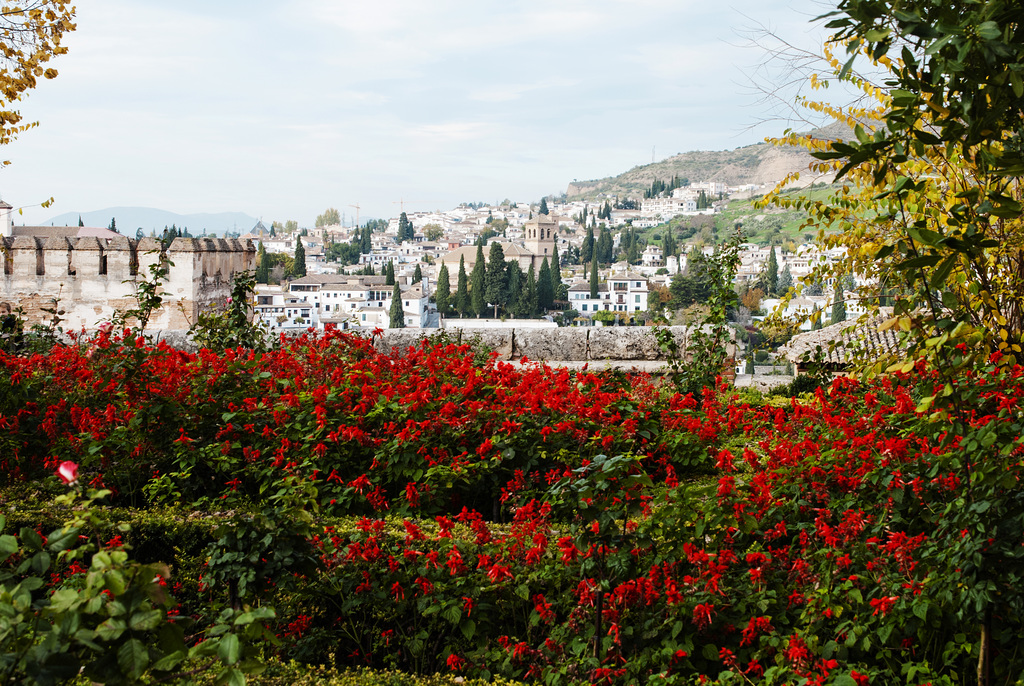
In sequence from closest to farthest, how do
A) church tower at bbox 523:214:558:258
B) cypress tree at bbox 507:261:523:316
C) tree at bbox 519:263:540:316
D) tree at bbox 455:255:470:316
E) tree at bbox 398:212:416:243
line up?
tree at bbox 455:255:470:316, tree at bbox 519:263:540:316, cypress tree at bbox 507:261:523:316, church tower at bbox 523:214:558:258, tree at bbox 398:212:416:243

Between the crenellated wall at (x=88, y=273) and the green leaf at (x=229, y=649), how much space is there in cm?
714

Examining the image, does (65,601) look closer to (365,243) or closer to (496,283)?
(496,283)

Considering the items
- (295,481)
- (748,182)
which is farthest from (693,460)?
(748,182)

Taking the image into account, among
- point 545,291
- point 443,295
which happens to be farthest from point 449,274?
point 443,295

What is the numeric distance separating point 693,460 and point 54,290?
24.7ft

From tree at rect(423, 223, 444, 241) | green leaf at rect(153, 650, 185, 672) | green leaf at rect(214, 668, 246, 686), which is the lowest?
green leaf at rect(214, 668, 246, 686)

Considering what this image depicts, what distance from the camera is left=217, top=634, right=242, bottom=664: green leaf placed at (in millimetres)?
1477

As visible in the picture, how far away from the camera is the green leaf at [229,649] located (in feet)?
4.84

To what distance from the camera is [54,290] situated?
27.4 feet

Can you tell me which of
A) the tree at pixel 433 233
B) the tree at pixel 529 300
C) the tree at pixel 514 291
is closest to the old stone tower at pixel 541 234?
the tree at pixel 433 233

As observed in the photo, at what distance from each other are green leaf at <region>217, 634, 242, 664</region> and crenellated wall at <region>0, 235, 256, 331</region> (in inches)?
281

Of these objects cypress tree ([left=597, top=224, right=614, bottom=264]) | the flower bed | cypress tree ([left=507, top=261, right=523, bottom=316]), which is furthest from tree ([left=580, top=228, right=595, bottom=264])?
the flower bed

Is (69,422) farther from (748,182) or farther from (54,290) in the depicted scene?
(748,182)

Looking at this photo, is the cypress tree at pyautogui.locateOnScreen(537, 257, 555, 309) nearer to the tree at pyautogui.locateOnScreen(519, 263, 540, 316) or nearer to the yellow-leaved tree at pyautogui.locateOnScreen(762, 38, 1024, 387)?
the tree at pyautogui.locateOnScreen(519, 263, 540, 316)
